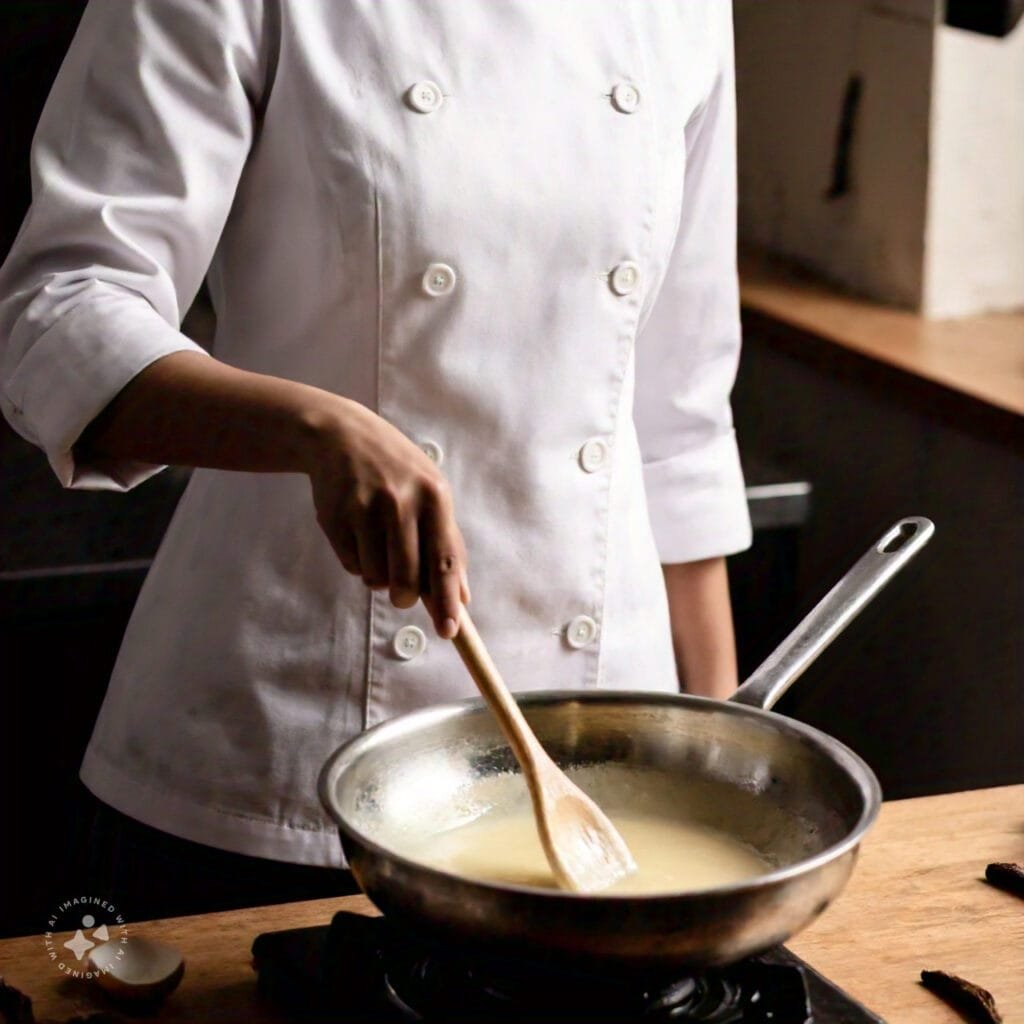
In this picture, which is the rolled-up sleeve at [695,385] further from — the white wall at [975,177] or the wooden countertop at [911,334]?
the white wall at [975,177]

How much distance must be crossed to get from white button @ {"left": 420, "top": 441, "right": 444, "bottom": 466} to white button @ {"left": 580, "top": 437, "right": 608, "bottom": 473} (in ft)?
0.42

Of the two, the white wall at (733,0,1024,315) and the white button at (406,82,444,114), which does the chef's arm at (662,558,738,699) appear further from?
the white wall at (733,0,1024,315)

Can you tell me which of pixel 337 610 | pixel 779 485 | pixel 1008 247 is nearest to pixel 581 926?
pixel 337 610

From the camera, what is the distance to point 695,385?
1.53 m

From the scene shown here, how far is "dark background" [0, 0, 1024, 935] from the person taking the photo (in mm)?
2023

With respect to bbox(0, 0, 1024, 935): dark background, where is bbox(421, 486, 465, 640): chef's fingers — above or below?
above

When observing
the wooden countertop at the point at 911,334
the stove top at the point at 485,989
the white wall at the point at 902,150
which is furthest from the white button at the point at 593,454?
the white wall at the point at 902,150

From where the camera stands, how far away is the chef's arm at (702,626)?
154 centimetres

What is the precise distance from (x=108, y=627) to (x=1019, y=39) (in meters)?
1.69

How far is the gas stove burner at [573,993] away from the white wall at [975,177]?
194 cm

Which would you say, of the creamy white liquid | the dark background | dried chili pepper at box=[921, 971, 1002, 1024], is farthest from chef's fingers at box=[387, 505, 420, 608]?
the dark background

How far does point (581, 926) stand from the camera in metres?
0.77

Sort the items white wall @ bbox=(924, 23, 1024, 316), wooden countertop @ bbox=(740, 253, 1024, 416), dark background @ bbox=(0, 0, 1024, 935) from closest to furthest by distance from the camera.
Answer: dark background @ bbox=(0, 0, 1024, 935) → wooden countertop @ bbox=(740, 253, 1024, 416) → white wall @ bbox=(924, 23, 1024, 316)

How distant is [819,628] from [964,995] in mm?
241
